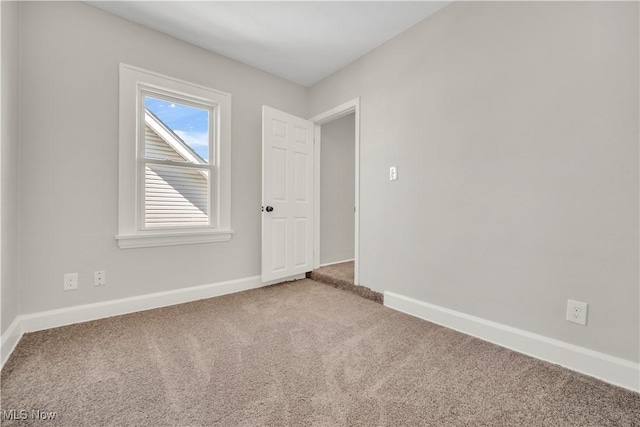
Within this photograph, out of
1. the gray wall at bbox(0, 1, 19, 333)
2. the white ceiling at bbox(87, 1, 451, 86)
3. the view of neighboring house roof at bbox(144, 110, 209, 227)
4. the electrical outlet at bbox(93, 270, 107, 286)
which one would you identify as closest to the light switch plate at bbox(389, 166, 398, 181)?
the white ceiling at bbox(87, 1, 451, 86)

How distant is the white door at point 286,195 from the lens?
10.2 ft

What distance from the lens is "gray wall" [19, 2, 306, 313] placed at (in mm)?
2018

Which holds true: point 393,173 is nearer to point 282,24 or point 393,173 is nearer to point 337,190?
point 337,190

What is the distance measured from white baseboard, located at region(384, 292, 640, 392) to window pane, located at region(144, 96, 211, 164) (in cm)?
259

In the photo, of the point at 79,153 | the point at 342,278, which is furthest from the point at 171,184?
the point at 342,278

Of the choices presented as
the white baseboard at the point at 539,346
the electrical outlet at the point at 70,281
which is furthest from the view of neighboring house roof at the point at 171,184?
the white baseboard at the point at 539,346

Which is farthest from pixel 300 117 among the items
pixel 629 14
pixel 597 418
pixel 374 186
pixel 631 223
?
pixel 597 418

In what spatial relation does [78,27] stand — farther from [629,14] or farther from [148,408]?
[629,14]

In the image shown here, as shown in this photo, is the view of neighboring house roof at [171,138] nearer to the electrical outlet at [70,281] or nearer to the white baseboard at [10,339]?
the electrical outlet at [70,281]

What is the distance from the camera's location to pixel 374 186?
110 inches

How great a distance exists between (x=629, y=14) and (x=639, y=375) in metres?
1.87

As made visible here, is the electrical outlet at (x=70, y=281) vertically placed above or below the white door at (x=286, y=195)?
below

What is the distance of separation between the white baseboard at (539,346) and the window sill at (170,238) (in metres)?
2.03

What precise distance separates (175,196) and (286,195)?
1.18 meters
